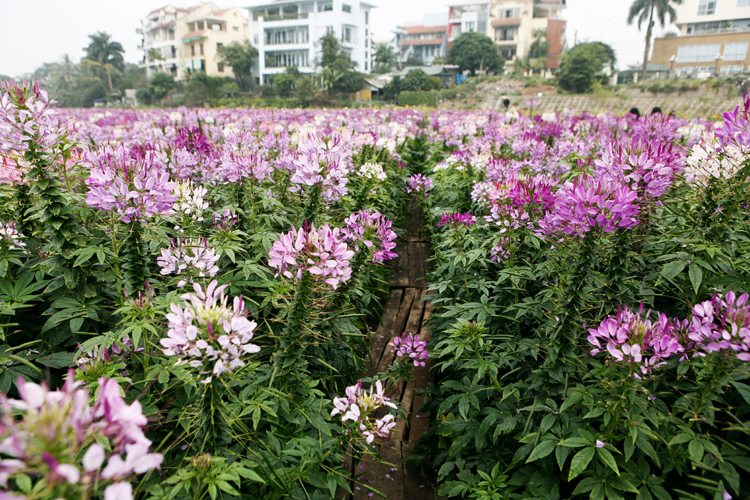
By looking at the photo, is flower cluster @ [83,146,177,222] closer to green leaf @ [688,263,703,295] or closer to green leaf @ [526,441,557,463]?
green leaf @ [526,441,557,463]

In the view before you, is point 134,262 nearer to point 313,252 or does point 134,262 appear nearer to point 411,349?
point 313,252

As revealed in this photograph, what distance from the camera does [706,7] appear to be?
166 feet

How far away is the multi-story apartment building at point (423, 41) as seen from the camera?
8012cm

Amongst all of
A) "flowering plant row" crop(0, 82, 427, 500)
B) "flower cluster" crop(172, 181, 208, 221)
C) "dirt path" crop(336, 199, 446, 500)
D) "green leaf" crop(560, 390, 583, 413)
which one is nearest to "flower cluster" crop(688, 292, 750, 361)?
"green leaf" crop(560, 390, 583, 413)

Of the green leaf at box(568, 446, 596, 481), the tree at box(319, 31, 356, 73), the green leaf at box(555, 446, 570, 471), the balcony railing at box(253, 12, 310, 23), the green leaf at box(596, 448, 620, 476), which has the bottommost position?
the green leaf at box(555, 446, 570, 471)

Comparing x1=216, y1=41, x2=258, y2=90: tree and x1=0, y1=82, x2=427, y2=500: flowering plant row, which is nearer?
x1=0, y1=82, x2=427, y2=500: flowering plant row

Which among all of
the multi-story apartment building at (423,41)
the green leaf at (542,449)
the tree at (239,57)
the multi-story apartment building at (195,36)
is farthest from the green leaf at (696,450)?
the multi-story apartment building at (423,41)

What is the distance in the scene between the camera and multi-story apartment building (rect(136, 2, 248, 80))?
60.2 metres

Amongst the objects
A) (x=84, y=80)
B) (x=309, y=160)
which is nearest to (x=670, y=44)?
(x=309, y=160)

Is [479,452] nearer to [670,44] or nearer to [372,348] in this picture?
[372,348]

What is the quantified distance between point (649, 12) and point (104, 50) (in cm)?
8287

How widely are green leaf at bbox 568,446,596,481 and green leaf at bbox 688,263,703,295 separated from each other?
0.93 m

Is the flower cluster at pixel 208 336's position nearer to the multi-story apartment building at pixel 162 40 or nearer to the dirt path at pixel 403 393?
the dirt path at pixel 403 393

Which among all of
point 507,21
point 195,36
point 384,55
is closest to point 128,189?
point 195,36
